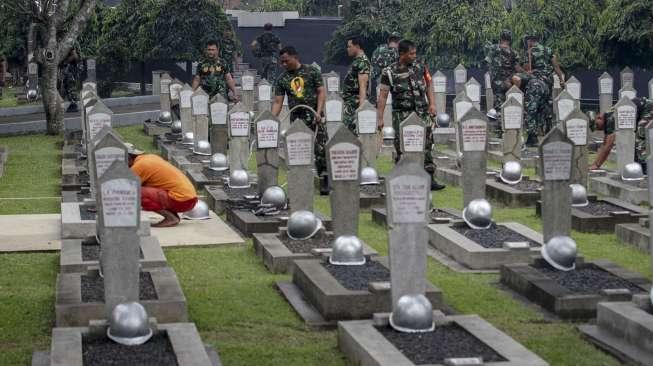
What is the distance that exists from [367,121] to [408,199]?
33.3 feet

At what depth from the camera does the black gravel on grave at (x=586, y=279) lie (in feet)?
38.0

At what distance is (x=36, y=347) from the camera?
1027 centimetres

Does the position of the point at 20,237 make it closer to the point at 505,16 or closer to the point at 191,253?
the point at 191,253

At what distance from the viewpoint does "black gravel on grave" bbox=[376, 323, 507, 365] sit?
30.5 ft

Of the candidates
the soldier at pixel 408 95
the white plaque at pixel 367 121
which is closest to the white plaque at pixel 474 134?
the soldier at pixel 408 95

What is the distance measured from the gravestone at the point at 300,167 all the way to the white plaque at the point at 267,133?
2169 millimetres

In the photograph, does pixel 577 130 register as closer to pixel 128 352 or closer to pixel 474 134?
pixel 474 134

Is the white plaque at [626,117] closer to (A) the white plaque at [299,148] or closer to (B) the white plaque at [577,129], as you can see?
(B) the white plaque at [577,129]

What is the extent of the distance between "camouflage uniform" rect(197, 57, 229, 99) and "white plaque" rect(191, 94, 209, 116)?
54.5 inches

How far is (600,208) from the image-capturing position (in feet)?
53.2

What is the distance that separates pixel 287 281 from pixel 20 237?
3688 mm

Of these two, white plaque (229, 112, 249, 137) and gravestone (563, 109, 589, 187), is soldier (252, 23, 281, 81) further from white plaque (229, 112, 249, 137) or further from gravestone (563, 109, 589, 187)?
gravestone (563, 109, 589, 187)

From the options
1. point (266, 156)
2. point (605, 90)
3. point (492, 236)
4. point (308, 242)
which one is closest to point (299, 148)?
point (308, 242)

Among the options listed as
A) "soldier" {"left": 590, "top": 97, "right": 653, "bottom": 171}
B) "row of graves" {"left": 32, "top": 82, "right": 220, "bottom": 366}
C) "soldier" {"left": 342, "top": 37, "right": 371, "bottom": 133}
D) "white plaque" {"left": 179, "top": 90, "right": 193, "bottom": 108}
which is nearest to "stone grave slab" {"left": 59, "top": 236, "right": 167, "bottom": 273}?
"row of graves" {"left": 32, "top": 82, "right": 220, "bottom": 366}
